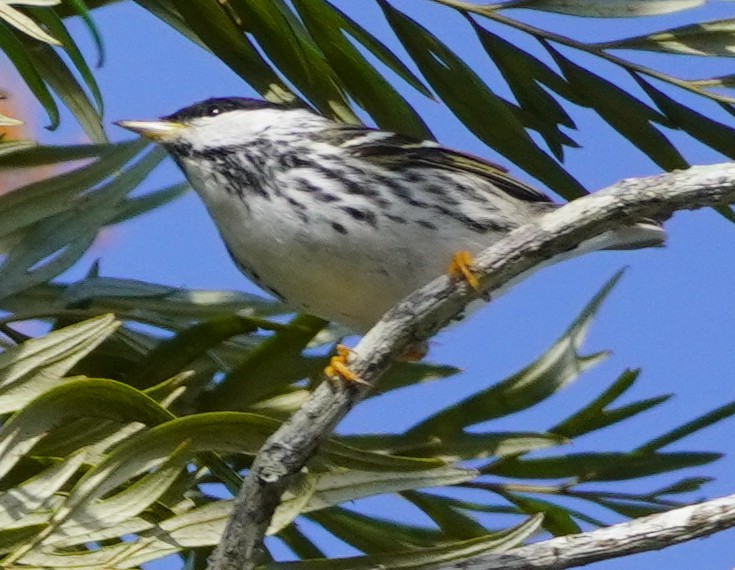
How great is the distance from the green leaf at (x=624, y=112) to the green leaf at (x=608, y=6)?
→ 0.20 ft

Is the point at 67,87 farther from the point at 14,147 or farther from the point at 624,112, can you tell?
the point at 624,112

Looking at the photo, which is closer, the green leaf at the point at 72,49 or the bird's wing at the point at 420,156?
the green leaf at the point at 72,49

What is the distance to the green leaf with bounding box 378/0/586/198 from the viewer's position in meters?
2.14

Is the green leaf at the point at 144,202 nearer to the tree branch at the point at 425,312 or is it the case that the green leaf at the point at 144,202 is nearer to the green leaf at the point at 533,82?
the green leaf at the point at 533,82

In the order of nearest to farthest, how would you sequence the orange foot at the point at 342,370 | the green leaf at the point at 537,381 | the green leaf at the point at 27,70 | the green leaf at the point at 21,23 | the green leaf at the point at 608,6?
1. the orange foot at the point at 342,370
2. the green leaf at the point at 21,23
3. the green leaf at the point at 27,70
4. the green leaf at the point at 537,381
5. the green leaf at the point at 608,6

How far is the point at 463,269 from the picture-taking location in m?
1.75

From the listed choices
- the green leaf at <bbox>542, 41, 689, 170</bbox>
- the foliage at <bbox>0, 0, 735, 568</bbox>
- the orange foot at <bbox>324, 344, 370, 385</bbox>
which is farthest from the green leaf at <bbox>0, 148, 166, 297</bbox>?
the green leaf at <bbox>542, 41, 689, 170</bbox>

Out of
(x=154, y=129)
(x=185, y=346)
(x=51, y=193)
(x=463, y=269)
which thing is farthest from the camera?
(x=154, y=129)

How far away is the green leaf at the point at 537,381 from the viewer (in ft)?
6.28

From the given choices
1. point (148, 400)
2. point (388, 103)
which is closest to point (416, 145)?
point (388, 103)

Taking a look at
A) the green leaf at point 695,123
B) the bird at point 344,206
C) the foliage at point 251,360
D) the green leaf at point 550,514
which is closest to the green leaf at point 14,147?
the foliage at point 251,360

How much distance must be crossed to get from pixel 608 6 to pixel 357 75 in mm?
389

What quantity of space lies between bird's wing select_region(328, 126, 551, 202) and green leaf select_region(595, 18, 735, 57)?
261mm

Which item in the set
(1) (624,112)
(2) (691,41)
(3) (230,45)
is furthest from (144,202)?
(2) (691,41)
